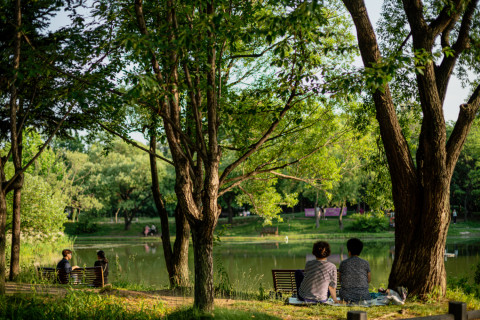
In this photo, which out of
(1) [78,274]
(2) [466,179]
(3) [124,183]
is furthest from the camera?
(3) [124,183]

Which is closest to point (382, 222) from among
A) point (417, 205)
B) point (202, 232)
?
point (417, 205)

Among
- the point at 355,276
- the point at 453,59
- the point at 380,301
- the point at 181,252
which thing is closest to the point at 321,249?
the point at 355,276

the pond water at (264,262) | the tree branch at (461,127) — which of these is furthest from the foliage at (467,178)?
the tree branch at (461,127)

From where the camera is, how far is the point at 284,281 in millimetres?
9516

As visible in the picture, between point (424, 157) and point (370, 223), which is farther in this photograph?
point (370, 223)

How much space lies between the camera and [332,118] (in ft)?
41.1

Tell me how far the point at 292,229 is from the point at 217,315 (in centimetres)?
3590

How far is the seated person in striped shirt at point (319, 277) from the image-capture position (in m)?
Result: 7.16

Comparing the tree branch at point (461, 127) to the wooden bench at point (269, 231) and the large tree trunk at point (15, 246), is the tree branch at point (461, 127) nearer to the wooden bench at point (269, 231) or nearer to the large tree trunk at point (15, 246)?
the large tree trunk at point (15, 246)

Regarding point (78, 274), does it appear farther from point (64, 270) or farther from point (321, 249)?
point (321, 249)

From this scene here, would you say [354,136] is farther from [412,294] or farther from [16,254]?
[16,254]

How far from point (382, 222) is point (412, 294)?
3150cm

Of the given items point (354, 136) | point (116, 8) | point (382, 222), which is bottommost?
point (382, 222)

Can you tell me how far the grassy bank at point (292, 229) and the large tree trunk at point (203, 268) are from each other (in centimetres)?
2586
